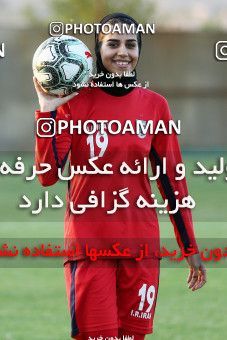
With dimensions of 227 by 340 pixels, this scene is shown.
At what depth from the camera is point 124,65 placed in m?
4.24

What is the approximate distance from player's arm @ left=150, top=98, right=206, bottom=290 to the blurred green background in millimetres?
1263

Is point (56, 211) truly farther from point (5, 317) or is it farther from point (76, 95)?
point (76, 95)

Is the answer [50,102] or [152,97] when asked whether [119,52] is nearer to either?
[152,97]

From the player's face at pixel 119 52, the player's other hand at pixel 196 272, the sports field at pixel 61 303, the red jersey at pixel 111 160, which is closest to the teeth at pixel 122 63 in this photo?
the player's face at pixel 119 52

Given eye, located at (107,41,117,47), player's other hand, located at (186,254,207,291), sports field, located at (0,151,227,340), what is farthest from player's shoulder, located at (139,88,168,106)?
sports field, located at (0,151,227,340)

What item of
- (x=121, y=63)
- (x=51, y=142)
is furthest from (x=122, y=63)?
(x=51, y=142)

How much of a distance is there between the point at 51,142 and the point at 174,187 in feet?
2.01

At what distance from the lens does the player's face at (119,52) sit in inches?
166

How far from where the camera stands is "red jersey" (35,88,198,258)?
4.18 m

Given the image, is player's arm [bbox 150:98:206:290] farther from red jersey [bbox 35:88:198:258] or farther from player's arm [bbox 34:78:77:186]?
player's arm [bbox 34:78:77:186]

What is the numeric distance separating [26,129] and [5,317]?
23841mm

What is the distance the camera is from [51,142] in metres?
4.06

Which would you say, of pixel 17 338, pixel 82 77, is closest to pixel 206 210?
pixel 17 338

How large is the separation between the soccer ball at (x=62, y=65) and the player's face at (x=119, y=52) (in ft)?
0.56
